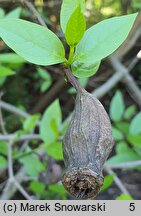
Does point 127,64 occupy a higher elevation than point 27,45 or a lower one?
lower

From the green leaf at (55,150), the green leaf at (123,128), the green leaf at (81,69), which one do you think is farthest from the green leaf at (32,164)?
the green leaf at (81,69)

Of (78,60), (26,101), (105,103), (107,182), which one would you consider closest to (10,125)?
(26,101)

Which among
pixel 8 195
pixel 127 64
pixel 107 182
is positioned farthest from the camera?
pixel 127 64

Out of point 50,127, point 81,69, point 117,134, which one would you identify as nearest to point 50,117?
point 50,127

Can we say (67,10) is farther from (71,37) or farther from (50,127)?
(50,127)

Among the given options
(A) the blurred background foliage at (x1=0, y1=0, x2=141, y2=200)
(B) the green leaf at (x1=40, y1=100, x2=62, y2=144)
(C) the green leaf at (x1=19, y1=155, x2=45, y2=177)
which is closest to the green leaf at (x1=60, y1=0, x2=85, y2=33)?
(A) the blurred background foliage at (x1=0, y1=0, x2=141, y2=200)

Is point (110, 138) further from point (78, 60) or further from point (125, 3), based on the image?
point (125, 3)
